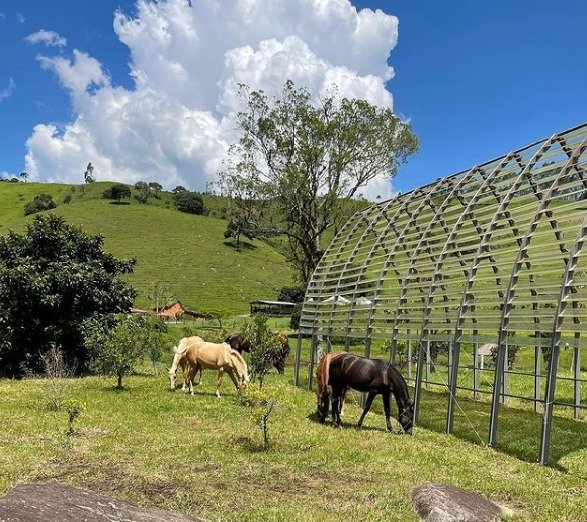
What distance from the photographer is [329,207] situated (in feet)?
152

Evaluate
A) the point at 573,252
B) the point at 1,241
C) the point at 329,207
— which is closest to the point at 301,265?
the point at 329,207

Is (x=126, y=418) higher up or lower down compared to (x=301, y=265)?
lower down

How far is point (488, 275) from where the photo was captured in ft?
67.7

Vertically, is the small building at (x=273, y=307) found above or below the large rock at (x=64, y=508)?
above

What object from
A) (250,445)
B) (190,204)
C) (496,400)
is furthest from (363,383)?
(190,204)

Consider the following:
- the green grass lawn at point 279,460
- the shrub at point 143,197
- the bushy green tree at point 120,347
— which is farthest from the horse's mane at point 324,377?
the shrub at point 143,197

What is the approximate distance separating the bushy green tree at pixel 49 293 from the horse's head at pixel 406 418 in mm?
21102

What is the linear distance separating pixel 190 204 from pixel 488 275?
135333 mm

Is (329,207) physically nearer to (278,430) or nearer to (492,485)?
(278,430)

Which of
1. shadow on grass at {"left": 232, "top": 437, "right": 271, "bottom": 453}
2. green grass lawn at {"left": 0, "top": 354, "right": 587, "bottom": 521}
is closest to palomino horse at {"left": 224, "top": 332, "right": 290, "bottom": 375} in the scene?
green grass lawn at {"left": 0, "top": 354, "right": 587, "bottom": 521}

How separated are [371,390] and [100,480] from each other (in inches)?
385

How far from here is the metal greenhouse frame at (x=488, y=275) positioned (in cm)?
1734

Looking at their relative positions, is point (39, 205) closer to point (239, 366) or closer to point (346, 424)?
point (239, 366)

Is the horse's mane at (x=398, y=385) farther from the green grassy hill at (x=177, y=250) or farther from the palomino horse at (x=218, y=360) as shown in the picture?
the green grassy hill at (x=177, y=250)
